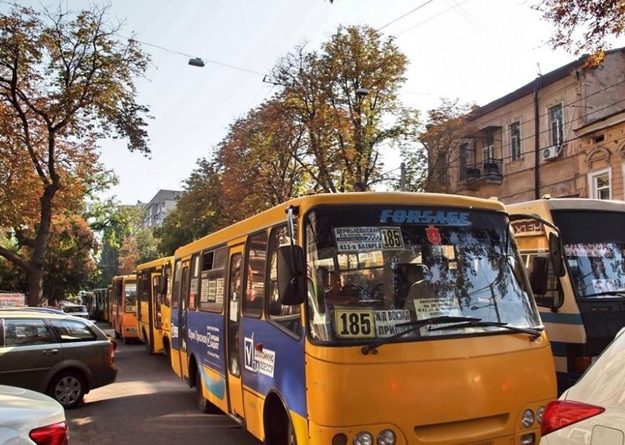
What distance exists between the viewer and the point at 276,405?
5676 mm

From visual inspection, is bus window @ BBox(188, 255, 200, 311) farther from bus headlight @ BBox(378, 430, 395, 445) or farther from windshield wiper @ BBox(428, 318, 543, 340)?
bus headlight @ BBox(378, 430, 395, 445)

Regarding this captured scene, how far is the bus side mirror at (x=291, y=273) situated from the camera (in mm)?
4602

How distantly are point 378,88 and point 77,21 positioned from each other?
10.5m

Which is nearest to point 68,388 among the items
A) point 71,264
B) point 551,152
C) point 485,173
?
point 551,152

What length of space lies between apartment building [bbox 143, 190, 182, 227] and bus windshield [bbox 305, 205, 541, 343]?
11553 centimetres

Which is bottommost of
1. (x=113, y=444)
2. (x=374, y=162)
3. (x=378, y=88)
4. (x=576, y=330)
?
(x=113, y=444)

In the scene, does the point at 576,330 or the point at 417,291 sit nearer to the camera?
the point at 417,291

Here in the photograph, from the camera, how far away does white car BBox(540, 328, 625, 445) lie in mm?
2777

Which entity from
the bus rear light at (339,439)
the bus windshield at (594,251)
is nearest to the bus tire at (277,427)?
the bus rear light at (339,439)

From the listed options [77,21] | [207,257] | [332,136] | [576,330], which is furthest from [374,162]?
[576,330]

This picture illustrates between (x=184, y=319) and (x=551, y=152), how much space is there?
2053 centimetres

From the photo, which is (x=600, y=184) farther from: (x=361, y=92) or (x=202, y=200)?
(x=202, y=200)

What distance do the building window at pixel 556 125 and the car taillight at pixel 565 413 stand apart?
24.8 m

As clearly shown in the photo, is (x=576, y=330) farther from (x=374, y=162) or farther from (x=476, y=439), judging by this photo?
(x=374, y=162)
